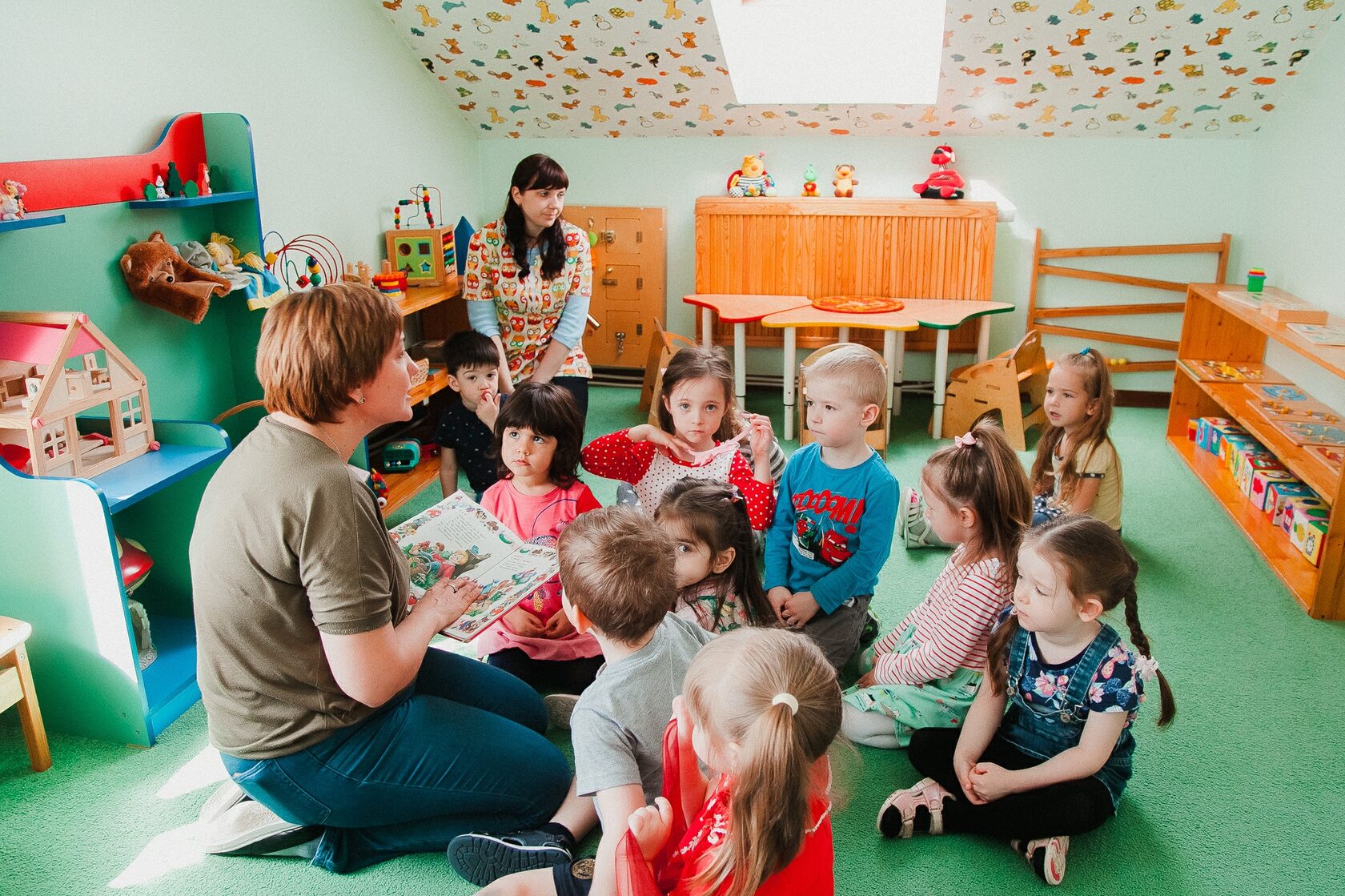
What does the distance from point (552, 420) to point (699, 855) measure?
1321mm

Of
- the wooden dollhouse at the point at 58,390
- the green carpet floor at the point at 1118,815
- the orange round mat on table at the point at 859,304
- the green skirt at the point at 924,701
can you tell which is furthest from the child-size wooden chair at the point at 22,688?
the orange round mat on table at the point at 859,304

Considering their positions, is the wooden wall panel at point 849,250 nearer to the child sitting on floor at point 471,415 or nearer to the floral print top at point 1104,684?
the child sitting on floor at point 471,415

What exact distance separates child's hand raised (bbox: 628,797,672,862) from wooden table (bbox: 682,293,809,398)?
3204 mm

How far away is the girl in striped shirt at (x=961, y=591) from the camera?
7.07ft

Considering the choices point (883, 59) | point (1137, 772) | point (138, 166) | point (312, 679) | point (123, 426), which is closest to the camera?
point (312, 679)

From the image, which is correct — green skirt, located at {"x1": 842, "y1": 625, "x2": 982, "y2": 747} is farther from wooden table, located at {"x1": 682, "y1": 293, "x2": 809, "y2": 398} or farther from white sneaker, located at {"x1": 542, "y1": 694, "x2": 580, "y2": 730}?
wooden table, located at {"x1": 682, "y1": 293, "x2": 809, "y2": 398}

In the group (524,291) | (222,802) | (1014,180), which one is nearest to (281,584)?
(222,802)

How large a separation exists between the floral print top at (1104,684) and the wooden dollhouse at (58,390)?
A: 2.08m

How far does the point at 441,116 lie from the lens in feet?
15.9

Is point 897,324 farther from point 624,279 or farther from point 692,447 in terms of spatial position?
point 692,447

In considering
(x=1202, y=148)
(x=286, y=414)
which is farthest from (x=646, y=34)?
(x=286, y=414)

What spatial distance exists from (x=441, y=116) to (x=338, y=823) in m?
3.78

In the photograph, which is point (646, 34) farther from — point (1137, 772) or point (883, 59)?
point (1137, 772)

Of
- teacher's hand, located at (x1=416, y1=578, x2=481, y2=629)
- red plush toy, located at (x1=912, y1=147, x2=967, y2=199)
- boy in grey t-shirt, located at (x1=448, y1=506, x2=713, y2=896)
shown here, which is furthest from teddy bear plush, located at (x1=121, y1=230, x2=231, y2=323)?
red plush toy, located at (x1=912, y1=147, x2=967, y2=199)
